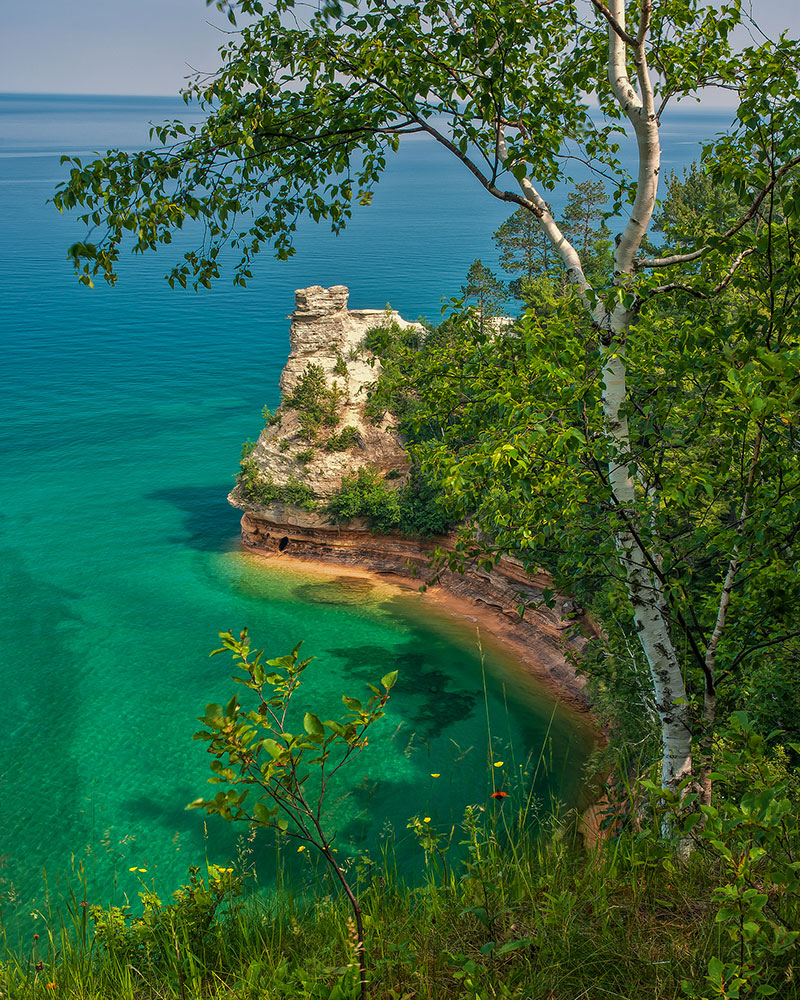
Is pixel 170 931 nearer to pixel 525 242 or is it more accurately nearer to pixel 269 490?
pixel 269 490

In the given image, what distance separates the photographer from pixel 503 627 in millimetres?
26031

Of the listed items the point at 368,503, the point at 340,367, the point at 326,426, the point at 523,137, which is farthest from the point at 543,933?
the point at 340,367

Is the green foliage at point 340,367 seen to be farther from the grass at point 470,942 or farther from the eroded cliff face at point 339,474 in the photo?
the grass at point 470,942

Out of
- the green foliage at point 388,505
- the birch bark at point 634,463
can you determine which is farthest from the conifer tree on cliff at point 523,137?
the green foliage at point 388,505

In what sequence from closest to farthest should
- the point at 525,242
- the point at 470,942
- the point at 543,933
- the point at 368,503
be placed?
1. the point at 543,933
2. the point at 470,942
3. the point at 368,503
4. the point at 525,242

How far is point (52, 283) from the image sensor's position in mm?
93812

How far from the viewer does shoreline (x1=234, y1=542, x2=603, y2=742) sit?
2211 cm

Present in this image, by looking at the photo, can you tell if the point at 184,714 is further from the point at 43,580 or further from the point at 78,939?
the point at 78,939

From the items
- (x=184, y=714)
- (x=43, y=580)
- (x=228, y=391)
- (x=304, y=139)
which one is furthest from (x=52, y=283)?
(x=304, y=139)

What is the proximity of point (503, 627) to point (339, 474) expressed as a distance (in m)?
10.4

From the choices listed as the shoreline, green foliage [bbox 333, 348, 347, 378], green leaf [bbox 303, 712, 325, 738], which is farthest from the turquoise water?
green foliage [bbox 333, 348, 347, 378]

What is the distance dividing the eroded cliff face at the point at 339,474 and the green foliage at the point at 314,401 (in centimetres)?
29

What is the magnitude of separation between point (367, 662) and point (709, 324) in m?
19.6

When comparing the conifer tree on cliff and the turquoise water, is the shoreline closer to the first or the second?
the turquoise water
